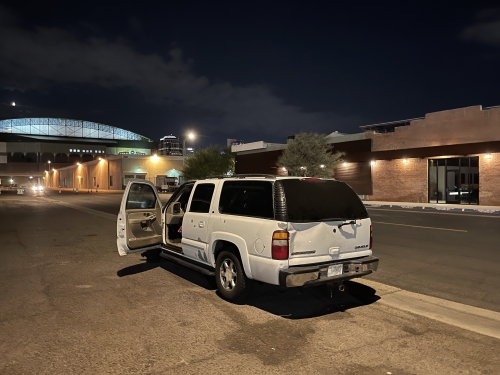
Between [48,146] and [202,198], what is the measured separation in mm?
123083

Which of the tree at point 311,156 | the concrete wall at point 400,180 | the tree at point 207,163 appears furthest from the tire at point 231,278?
the tree at point 207,163

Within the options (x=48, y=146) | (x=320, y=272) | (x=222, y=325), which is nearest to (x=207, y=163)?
(x=320, y=272)

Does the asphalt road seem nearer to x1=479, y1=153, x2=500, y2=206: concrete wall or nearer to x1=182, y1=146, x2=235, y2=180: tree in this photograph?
x1=479, y1=153, x2=500, y2=206: concrete wall

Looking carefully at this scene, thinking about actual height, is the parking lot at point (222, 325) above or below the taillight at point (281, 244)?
below

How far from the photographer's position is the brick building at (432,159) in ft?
89.4

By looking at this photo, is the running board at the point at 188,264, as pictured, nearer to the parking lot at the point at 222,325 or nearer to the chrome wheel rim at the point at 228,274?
the chrome wheel rim at the point at 228,274

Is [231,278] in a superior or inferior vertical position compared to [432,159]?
inferior

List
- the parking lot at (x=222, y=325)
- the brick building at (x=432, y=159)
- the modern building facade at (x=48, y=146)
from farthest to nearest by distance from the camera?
the modern building facade at (x=48, y=146)
the brick building at (x=432, y=159)
the parking lot at (x=222, y=325)

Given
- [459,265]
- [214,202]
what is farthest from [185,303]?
[459,265]

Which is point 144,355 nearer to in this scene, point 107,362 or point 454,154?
point 107,362

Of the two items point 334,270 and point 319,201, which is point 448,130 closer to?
point 319,201

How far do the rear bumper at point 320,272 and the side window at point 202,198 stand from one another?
2.01 meters

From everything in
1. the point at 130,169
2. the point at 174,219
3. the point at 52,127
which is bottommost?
the point at 174,219

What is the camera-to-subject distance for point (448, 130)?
96.9 ft
